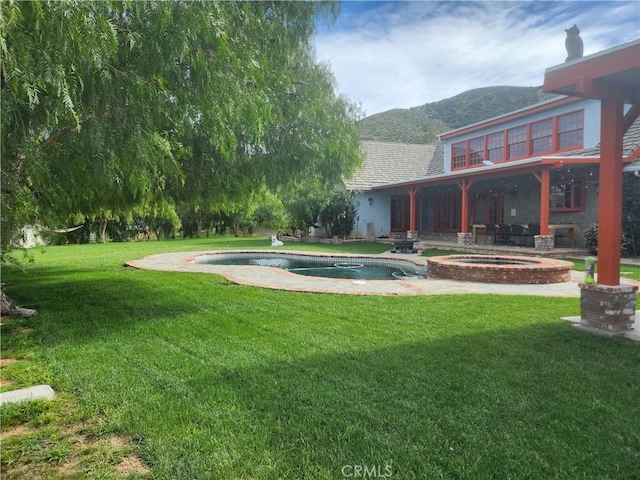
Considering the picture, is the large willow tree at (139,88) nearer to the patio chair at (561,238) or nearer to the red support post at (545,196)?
the red support post at (545,196)

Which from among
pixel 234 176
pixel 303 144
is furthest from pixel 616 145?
pixel 234 176

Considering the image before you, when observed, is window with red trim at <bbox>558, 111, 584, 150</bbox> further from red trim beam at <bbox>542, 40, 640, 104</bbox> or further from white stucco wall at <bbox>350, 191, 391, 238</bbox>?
red trim beam at <bbox>542, 40, 640, 104</bbox>

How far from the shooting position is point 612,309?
4.73 metres

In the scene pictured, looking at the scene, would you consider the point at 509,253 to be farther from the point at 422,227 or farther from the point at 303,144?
the point at 303,144

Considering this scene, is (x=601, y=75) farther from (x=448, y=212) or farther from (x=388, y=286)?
(x=448, y=212)

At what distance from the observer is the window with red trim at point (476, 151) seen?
774 inches

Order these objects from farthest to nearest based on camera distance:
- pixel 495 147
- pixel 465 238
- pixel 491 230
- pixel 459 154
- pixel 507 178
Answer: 1. pixel 459 154
2. pixel 495 147
3. pixel 507 178
4. pixel 465 238
5. pixel 491 230

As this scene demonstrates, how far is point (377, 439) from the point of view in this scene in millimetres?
2588

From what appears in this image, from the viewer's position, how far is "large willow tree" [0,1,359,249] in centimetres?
247

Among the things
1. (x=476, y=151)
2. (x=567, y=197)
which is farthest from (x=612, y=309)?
(x=476, y=151)

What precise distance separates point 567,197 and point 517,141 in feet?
11.3

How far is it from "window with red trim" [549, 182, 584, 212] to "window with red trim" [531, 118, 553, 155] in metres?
1.63

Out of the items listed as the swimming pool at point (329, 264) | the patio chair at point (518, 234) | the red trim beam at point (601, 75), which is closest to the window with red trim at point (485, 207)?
the patio chair at point (518, 234)

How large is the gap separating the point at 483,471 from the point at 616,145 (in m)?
4.05
